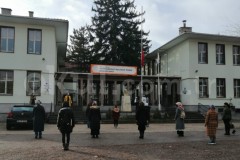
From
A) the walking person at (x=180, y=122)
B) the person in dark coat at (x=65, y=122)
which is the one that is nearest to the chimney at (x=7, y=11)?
the walking person at (x=180, y=122)

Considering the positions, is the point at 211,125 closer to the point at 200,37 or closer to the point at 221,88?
the point at 200,37

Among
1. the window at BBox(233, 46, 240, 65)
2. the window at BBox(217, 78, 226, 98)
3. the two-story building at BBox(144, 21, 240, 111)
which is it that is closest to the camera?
the two-story building at BBox(144, 21, 240, 111)

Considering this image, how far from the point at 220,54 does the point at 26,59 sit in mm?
18938

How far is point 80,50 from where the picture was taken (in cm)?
5384

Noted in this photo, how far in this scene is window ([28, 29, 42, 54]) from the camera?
2923 centimetres

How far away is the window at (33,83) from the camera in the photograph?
28.7m

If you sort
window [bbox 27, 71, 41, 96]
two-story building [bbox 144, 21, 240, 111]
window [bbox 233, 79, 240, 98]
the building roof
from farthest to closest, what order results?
1. window [bbox 233, 79, 240, 98]
2. two-story building [bbox 144, 21, 240, 111]
3. the building roof
4. window [bbox 27, 71, 41, 96]

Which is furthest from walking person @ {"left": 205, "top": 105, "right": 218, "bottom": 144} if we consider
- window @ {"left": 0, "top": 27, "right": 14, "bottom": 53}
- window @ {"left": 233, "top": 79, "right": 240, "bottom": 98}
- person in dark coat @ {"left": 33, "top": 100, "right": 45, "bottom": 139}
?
window @ {"left": 233, "top": 79, "right": 240, "bottom": 98}

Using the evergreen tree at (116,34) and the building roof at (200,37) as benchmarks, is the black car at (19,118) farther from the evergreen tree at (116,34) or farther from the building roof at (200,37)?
the evergreen tree at (116,34)

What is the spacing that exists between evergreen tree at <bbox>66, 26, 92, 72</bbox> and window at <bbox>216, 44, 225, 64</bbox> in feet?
63.9

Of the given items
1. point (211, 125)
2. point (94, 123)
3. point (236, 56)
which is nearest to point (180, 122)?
point (211, 125)

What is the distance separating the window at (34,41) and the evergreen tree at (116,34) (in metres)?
18.2

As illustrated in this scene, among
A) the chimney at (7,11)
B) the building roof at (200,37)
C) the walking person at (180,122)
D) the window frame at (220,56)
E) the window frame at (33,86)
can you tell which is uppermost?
the chimney at (7,11)

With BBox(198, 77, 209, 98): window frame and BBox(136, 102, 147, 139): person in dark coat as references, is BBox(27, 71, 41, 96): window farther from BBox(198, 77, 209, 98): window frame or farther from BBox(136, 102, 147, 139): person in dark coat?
BBox(198, 77, 209, 98): window frame
